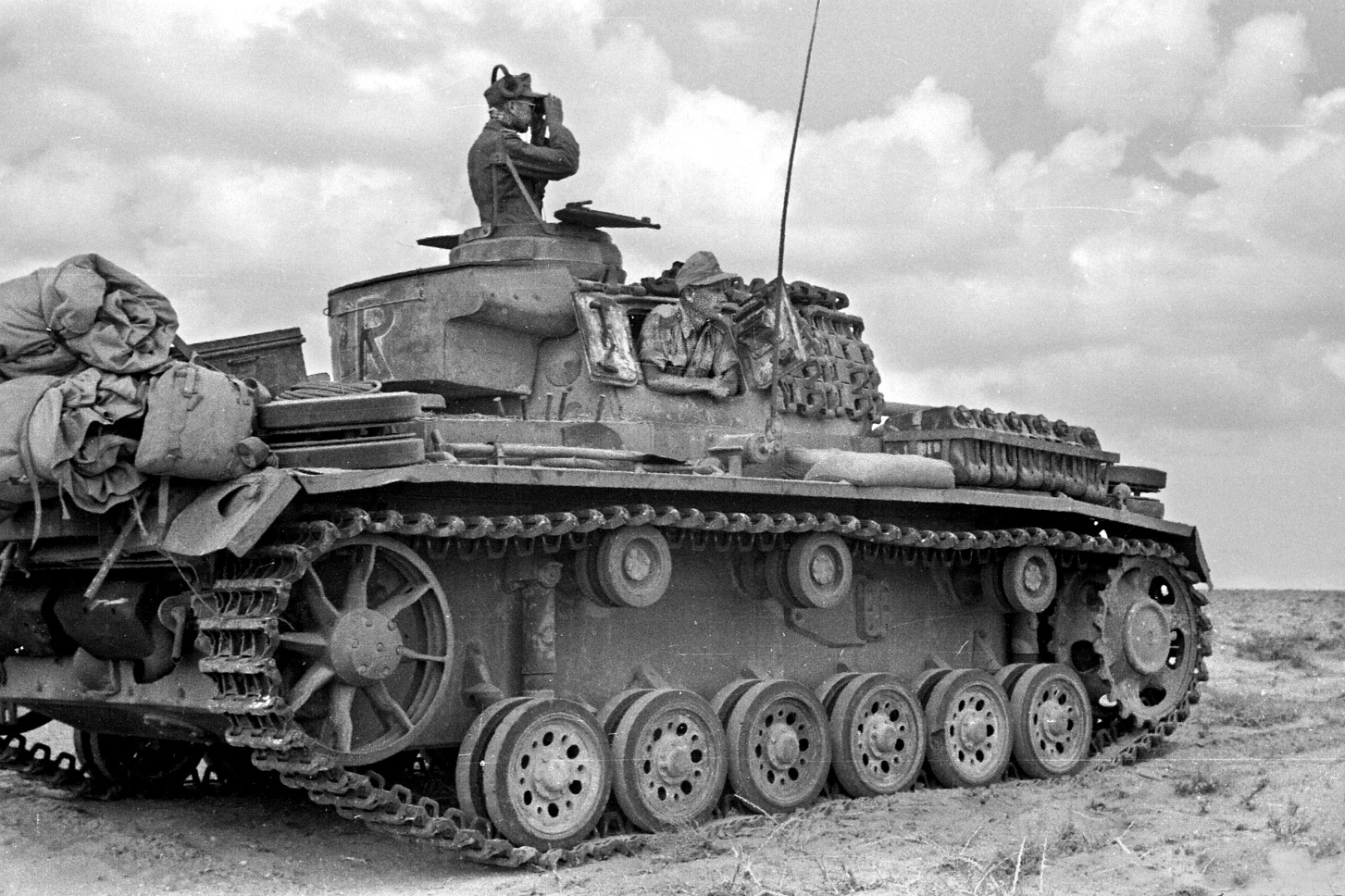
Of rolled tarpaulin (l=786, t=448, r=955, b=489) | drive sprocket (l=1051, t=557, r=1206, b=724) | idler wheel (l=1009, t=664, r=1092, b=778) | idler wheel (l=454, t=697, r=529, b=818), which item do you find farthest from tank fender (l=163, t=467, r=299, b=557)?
drive sprocket (l=1051, t=557, r=1206, b=724)

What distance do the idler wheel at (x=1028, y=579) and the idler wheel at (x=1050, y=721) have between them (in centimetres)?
54

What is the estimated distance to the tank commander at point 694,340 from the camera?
13.5m

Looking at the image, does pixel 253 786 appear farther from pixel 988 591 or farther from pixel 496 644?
pixel 988 591

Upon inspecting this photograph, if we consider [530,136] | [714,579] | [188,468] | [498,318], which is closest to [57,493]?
[188,468]

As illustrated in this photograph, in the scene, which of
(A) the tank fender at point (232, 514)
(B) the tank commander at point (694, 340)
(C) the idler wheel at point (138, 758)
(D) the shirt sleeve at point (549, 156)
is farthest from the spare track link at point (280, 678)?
(D) the shirt sleeve at point (549, 156)

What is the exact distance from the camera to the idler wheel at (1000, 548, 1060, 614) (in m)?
14.7

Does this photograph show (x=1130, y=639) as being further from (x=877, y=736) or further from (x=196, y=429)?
(x=196, y=429)

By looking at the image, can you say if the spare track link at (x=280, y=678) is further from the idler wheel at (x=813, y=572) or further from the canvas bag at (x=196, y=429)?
the idler wheel at (x=813, y=572)

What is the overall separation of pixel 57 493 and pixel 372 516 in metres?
1.78

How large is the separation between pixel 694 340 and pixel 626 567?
106 inches

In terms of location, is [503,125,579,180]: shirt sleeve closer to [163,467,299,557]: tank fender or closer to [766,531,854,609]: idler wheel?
[766,531,854,609]: idler wheel

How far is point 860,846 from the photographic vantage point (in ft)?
37.0

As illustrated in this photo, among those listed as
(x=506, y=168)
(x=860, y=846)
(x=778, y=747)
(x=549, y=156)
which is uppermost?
(x=549, y=156)

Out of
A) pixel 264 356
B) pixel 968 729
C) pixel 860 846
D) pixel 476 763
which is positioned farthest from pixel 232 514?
pixel 968 729
